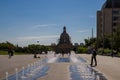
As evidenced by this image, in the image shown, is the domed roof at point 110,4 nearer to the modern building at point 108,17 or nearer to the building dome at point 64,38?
the modern building at point 108,17

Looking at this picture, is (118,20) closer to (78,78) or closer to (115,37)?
(115,37)

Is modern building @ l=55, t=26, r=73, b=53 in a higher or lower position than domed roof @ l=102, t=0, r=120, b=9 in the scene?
lower

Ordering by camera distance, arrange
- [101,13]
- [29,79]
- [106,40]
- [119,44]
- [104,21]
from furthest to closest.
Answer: [101,13], [104,21], [106,40], [119,44], [29,79]

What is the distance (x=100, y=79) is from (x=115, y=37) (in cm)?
6150

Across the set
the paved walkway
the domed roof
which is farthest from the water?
the domed roof

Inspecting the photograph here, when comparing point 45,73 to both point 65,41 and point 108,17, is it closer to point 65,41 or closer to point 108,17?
point 108,17

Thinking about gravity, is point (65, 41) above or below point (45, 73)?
above

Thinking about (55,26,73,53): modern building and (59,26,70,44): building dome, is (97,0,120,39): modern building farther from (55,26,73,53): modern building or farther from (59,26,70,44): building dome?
(59,26,70,44): building dome

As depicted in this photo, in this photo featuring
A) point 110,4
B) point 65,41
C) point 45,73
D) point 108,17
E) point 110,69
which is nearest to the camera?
point 45,73

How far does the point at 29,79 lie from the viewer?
61.3ft

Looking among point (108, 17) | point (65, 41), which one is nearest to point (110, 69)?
point (108, 17)

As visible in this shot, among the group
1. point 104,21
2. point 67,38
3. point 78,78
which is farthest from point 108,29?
point 78,78

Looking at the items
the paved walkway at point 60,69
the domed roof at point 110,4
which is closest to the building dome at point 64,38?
the domed roof at point 110,4

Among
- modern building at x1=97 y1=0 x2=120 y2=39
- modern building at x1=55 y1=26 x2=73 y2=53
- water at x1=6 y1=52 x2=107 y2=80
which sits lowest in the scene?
water at x1=6 y1=52 x2=107 y2=80
